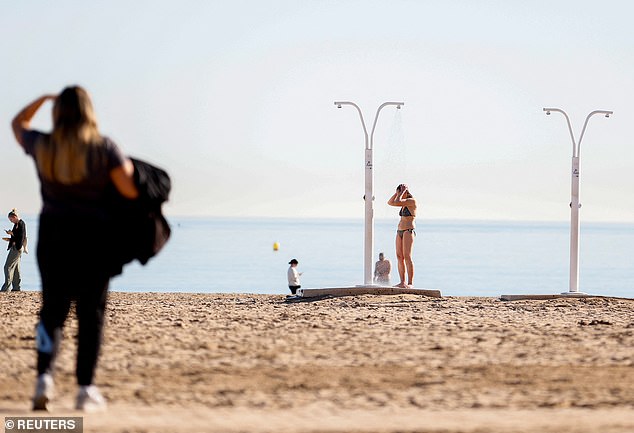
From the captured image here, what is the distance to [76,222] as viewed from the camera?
22.7 feet

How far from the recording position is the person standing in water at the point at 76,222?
681 cm

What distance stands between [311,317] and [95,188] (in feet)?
25.1

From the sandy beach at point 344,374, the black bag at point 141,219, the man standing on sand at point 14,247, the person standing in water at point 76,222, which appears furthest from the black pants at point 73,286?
the man standing on sand at point 14,247

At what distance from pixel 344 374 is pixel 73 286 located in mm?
2631

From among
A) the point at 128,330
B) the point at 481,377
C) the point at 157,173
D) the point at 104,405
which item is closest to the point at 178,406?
the point at 104,405

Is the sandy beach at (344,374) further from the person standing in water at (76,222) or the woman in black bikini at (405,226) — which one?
the woman in black bikini at (405,226)

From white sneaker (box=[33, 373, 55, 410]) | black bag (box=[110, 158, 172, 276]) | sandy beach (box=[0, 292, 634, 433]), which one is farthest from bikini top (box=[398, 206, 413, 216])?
white sneaker (box=[33, 373, 55, 410])

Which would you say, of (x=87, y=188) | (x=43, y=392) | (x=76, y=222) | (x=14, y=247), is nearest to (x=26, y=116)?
(x=87, y=188)

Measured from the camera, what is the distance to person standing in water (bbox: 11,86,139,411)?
22.4 ft

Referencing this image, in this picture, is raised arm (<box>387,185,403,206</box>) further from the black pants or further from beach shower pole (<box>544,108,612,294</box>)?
the black pants

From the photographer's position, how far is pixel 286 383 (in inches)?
332

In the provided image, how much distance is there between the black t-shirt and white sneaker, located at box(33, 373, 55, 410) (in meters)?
1.00

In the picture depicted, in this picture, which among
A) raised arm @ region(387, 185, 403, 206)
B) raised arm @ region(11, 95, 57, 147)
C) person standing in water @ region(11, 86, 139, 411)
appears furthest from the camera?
raised arm @ region(387, 185, 403, 206)
